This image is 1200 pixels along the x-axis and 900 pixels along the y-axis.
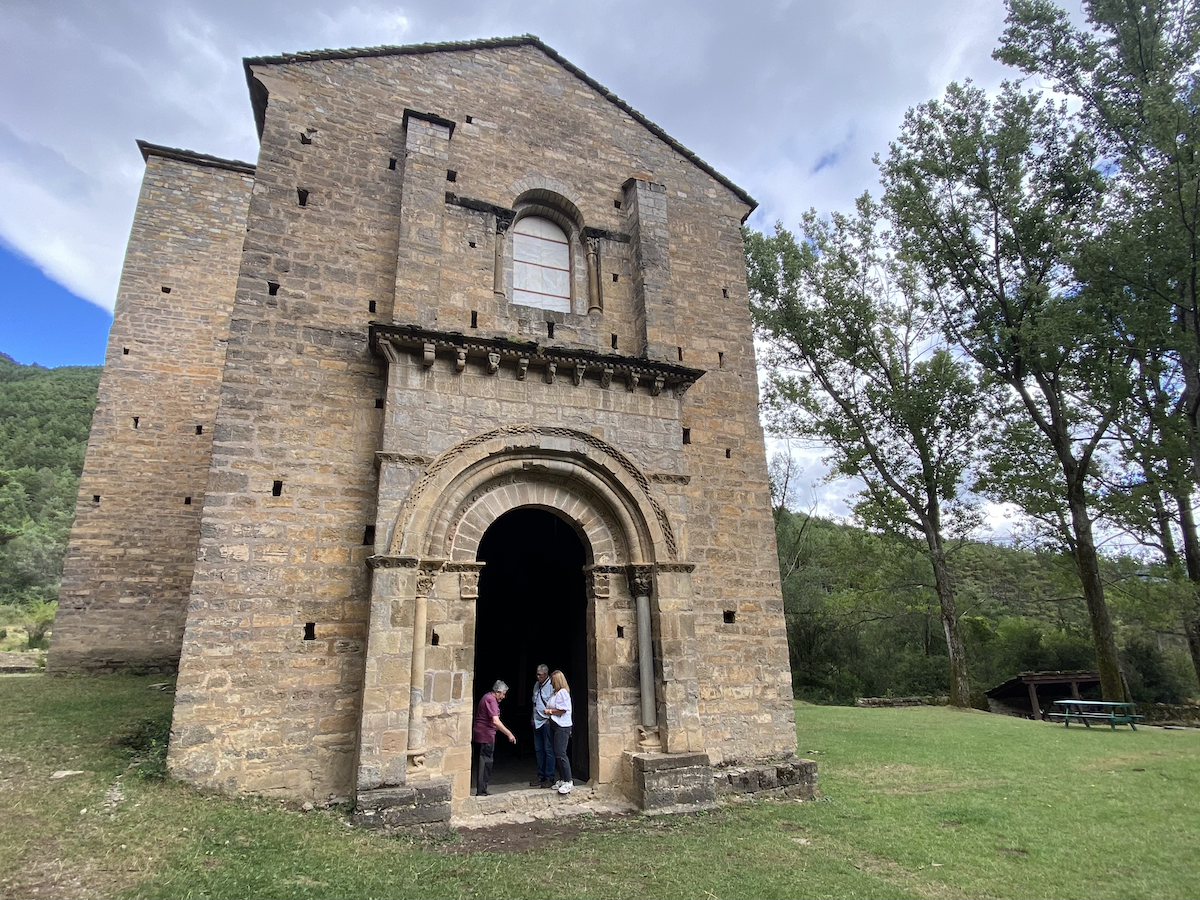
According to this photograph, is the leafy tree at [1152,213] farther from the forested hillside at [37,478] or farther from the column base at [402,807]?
the forested hillside at [37,478]

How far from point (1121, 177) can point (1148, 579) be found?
402 inches

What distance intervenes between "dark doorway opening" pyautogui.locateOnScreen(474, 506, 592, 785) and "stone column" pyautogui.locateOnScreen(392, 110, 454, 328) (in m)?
3.83

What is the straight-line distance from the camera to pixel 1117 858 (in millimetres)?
5621

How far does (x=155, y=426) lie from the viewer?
13945 mm

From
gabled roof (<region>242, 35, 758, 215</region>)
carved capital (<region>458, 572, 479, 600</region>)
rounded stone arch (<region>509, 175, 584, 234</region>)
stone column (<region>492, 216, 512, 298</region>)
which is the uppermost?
gabled roof (<region>242, 35, 758, 215</region>)

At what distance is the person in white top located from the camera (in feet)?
25.1

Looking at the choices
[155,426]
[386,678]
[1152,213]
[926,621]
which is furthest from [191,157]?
[926,621]

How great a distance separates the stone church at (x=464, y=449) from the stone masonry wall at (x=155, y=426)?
30.4 inches

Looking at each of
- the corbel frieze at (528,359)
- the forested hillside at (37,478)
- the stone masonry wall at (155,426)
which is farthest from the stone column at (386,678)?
the forested hillside at (37,478)

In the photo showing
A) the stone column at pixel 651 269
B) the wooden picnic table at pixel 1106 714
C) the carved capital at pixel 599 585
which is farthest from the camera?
the wooden picnic table at pixel 1106 714

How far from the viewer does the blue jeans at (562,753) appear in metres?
7.64

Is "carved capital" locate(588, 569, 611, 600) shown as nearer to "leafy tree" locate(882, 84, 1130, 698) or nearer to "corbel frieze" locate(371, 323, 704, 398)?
"corbel frieze" locate(371, 323, 704, 398)

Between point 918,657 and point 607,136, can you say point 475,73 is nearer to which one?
point 607,136

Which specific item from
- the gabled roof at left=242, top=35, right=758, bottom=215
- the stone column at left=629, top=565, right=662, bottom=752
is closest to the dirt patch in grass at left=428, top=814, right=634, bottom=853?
the stone column at left=629, top=565, right=662, bottom=752
